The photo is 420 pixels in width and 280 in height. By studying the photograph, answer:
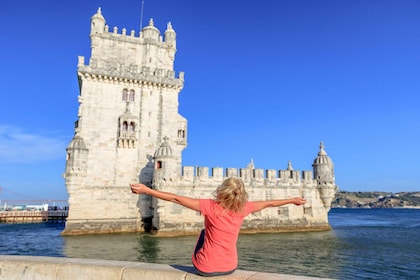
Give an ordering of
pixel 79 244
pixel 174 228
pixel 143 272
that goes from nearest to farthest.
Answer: pixel 143 272
pixel 79 244
pixel 174 228

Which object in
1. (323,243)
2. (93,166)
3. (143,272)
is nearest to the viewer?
(143,272)

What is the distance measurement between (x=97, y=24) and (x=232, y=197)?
2661cm

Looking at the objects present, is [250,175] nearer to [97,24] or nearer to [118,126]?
[118,126]

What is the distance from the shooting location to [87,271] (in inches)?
166

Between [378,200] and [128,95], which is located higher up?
[128,95]

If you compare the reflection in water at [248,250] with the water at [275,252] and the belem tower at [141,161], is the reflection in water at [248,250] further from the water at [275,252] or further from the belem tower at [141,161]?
the belem tower at [141,161]

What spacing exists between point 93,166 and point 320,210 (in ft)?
67.3

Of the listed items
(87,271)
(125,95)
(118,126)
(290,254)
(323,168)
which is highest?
(125,95)

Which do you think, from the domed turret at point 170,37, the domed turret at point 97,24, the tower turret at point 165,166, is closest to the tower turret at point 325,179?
the tower turret at point 165,166

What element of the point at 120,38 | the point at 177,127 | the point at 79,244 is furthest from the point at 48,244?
the point at 120,38

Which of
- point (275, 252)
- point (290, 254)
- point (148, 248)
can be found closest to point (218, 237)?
point (290, 254)

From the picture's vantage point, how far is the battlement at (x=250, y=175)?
2333 cm

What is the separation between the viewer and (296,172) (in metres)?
26.6

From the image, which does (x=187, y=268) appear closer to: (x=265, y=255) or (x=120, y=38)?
(x=265, y=255)
